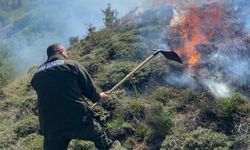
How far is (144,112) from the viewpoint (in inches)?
340

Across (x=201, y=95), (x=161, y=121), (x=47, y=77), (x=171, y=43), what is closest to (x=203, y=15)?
(x=171, y=43)

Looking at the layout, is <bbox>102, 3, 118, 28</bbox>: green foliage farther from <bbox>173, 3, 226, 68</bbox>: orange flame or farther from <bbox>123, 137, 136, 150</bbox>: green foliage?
<bbox>123, 137, 136, 150</bbox>: green foliage

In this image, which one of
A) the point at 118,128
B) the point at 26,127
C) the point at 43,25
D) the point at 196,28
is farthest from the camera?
the point at 43,25

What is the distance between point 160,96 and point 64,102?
307 centimetres

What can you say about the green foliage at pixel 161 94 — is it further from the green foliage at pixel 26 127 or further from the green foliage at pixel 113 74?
the green foliage at pixel 26 127

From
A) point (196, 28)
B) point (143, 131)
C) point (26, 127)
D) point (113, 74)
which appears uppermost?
point (196, 28)

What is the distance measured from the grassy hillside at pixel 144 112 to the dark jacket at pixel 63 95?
1.86ft

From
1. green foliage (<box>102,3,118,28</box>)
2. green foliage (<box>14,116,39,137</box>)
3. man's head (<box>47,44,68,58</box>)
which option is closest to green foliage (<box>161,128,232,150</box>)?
man's head (<box>47,44,68,58</box>)

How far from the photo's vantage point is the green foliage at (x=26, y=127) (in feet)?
30.5

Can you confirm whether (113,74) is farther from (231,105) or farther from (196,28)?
(231,105)

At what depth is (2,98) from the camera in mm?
12164

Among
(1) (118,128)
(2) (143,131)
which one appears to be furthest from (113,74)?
(2) (143,131)

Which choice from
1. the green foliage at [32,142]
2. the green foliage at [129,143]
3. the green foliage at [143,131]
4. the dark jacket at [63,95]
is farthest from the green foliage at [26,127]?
the dark jacket at [63,95]

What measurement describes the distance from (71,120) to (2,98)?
Result: 20.6 feet
